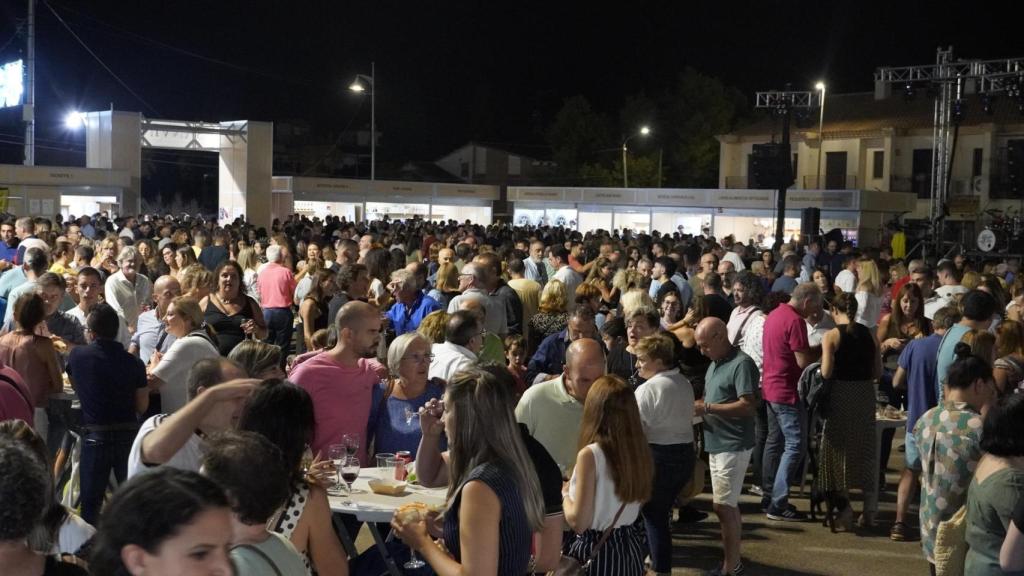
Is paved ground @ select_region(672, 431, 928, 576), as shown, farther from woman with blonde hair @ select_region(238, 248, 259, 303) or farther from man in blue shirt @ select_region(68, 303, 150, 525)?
woman with blonde hair @ select_region(238, 248, 259, 303)

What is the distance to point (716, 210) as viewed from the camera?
29234 mm

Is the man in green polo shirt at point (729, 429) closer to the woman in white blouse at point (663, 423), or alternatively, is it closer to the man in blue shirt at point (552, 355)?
Result: the woman in white blouse at point (663, 423)

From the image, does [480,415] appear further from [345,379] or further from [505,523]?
[345,379]

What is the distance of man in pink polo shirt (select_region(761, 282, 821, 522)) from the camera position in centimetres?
763

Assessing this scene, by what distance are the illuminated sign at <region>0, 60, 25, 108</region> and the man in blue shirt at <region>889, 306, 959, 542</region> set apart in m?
31.8

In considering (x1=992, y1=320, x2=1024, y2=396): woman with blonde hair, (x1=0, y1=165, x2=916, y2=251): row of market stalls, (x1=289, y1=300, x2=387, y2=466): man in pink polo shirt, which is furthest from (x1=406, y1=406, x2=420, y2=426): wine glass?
(x1=0, y1=165, x2=916, y2=251): row of market stalls

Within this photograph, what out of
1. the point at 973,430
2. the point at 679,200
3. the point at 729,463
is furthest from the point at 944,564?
the point at 679,200

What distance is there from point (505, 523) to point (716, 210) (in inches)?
1049

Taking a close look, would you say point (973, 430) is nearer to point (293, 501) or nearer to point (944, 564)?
point (944, 564)

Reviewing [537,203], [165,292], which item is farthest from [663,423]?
[537,203]

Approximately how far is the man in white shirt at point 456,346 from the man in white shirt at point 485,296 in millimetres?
2427

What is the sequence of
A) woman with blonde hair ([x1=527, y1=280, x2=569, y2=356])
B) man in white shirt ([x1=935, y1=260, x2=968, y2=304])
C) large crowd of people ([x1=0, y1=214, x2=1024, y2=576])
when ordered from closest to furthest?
large crowd of people ([x1=0, y1=214, x2=1024, y2=576]), woman with blonde hair ([x1=527, y1=280, x2=569, y2=356]), man in white shirt ([x1=935, y1=260, x2=968, y2=304])

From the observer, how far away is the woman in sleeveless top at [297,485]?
332 cm

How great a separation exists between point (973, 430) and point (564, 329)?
12.3ft
